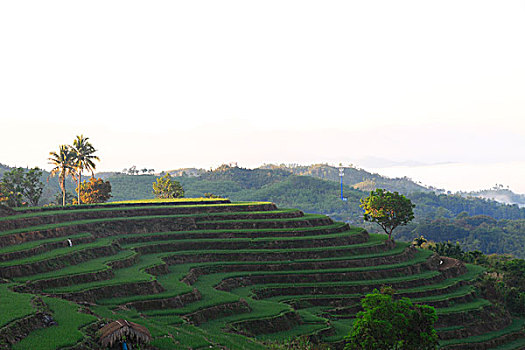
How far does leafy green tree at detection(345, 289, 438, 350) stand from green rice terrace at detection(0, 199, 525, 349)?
5.01 metres

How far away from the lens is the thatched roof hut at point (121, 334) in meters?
18.9

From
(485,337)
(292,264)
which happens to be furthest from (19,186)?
(485,337)

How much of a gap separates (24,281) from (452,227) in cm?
11591

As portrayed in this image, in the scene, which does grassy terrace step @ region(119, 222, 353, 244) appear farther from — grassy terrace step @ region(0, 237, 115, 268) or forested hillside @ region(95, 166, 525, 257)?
forested hillside @ region(95, 166, 525, 257)

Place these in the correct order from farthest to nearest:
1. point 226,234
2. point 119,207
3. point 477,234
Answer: point 477,234 < point 119,207 < point 226,234

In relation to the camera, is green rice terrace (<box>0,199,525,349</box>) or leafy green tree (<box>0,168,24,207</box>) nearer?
green rice terrace (<box>0,199,525,349</box>)

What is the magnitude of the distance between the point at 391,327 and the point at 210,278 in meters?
18.8

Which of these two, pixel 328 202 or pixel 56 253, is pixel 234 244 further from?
pixel 328 202

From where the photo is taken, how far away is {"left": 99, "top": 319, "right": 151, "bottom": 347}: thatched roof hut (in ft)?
62.1

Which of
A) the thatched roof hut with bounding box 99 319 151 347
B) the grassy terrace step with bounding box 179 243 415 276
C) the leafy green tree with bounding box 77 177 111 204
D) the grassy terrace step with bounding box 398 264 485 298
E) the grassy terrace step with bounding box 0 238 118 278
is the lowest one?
the grassy terrace step with bounding box 398 264 485 298

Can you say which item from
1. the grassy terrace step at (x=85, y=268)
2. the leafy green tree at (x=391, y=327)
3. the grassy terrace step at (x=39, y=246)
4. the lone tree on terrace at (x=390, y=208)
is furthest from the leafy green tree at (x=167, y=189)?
the leafy green tree at (x=391, y=327)

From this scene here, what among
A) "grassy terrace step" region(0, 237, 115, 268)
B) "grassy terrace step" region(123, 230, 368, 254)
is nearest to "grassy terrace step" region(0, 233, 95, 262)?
"grassy terrace step" region(0, 237, 115, 268)

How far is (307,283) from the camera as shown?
41375 millimetres

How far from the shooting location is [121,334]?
Result: 62.0ft
